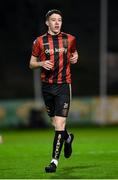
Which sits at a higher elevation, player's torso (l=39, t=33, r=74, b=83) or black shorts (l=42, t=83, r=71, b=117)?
player's torso (l=39, t=33, r=74, b=83)

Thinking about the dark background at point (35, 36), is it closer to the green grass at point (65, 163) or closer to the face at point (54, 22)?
the green grass at point (65, 163)

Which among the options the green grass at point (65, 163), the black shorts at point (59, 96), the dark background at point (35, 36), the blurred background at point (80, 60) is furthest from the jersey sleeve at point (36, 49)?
the dark background at point (35, 36)

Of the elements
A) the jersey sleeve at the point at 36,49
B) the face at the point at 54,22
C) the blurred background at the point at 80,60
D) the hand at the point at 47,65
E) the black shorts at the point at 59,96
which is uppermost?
the face at the point at 54,22

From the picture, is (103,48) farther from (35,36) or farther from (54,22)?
(54,22)

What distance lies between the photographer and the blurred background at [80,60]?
936 inches

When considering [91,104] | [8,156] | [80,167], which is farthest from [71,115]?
[80,167]

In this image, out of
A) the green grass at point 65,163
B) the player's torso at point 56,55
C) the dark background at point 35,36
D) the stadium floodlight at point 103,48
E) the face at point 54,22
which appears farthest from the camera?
the dark background at point 35,36

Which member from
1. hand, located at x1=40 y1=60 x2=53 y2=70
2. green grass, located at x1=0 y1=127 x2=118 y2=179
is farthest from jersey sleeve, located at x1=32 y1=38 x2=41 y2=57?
green grass, located at x1=0 y1=127 x2=118 y2=179

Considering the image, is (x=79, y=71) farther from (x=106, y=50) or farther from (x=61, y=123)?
(x=61, y=123)

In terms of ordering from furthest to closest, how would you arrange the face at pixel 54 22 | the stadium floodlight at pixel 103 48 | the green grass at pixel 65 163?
the stadium floodlight at pixel 103 48 → the face at pixel 54 22 → the green grass at pixel 65 163

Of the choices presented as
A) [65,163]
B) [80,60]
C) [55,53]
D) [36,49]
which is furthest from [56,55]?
[80,60]

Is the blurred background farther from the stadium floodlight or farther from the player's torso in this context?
the player's torso

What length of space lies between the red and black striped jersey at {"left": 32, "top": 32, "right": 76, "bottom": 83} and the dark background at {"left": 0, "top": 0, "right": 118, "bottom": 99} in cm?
1567

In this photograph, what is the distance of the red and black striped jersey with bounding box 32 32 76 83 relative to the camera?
8.98 m
